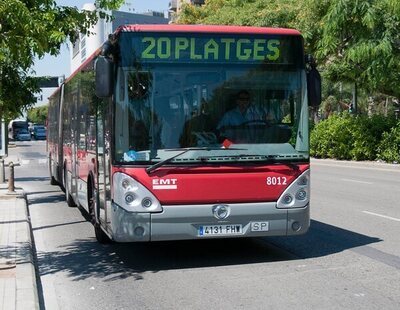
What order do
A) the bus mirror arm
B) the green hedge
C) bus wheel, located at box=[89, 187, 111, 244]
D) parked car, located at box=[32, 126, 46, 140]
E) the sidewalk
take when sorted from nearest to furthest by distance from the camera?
the sidewalk, the bus mirror arm, bus wheel, located at box=[89, 187, 111, 244], the green hedge, parked car, located at box=[32, 126, 46, 140]

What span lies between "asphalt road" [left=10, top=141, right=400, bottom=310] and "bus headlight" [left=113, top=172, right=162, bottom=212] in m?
0.82

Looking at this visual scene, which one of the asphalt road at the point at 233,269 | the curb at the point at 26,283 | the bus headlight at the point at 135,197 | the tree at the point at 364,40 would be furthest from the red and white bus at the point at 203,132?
the tree at the point at 364,40

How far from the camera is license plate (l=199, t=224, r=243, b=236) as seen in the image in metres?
7.67

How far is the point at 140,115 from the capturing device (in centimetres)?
754

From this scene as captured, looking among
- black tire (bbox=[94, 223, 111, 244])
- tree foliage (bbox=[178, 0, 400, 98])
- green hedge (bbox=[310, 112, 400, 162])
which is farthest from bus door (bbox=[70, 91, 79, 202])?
green hedge (bbox=[310, 112, 400, 162])

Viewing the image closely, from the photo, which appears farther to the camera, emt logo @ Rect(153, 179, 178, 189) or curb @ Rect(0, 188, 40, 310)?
emt logo @ Rect(153, 179, 178, 189)

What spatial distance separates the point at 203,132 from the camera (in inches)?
302

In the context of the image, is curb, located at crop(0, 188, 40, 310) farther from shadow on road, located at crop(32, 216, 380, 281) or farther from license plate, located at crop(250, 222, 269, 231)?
license plate, located at crop(250, 222, 269, 231)

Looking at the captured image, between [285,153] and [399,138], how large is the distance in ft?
70.5

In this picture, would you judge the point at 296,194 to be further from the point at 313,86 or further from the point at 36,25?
the point at 36,25

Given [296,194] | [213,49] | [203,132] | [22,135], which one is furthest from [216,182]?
[22,135]

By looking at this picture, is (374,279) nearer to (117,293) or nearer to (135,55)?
(117,293)

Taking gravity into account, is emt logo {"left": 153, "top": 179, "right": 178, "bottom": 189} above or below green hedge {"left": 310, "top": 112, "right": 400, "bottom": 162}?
above

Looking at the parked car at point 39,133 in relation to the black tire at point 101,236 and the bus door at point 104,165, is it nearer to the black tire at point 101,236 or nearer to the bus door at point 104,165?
the black tire at point 101,236
